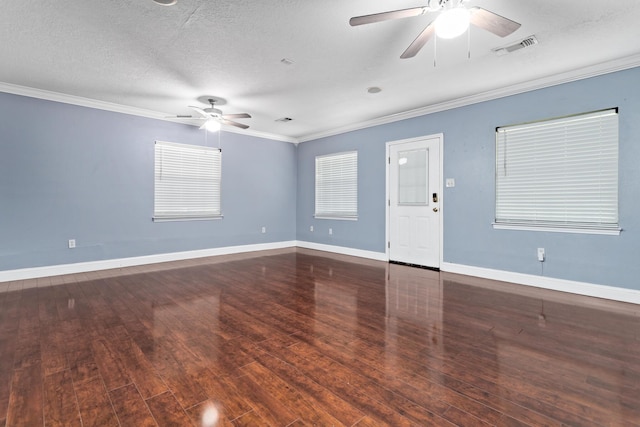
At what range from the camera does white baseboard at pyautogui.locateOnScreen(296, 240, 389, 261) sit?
6.01 m

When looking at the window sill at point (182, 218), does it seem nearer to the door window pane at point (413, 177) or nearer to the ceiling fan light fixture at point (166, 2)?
the door window pane at point (413, 177)

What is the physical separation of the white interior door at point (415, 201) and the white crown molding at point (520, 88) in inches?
18.6

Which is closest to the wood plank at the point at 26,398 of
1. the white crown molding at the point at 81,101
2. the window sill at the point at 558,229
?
the white crown molding at the point at 81,101

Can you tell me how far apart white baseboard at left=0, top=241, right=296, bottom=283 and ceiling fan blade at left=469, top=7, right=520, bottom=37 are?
571cm

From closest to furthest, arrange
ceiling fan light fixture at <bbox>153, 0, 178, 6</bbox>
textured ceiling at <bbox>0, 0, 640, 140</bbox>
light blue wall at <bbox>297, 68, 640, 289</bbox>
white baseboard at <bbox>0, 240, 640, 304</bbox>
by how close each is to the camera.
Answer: ceiling fan light fixture at <bbox>153, 0, 178, 6</bbox> → textured ceiling at <bbox>0, 0, 640, 140</bbox> → light blue wall at <bbox>297, 68, 640, 289</bbox> → white baseboard at <bbox>0, 240, 640, 304</bbox>

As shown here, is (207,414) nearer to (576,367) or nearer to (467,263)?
(576,367)

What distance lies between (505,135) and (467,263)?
1.97 m

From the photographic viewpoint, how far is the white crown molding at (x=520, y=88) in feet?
11.6

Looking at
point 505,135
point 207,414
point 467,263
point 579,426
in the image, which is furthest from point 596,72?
point 207,414

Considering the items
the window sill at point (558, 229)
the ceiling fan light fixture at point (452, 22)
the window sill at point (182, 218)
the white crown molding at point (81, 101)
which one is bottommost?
the window sill at point (558, 229)

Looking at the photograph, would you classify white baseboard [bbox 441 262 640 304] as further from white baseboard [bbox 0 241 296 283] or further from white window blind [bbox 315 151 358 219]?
white baseboard [bbox 0 241 296 283]

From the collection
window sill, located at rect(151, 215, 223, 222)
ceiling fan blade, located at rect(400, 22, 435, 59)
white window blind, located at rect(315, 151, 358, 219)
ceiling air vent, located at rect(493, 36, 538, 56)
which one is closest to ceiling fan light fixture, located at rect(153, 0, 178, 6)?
ceiling fan blade, located at rect(400, 22, 435, 59)

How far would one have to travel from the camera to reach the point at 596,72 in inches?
144

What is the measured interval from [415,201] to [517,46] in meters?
2.75
